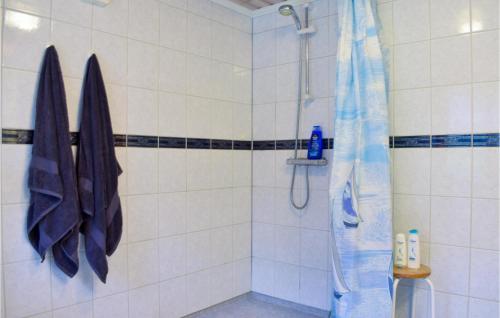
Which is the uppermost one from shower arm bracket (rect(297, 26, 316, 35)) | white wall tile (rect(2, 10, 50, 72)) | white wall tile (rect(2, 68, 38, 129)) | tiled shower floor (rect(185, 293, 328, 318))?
shower arm bracket (rect(297, 26, 316, 35))

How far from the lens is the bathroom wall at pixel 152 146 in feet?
6.00

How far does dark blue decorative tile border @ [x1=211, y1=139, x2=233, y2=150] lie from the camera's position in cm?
282

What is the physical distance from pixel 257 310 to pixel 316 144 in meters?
1.34

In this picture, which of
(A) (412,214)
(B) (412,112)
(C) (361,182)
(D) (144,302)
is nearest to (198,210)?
(D) (144,302)

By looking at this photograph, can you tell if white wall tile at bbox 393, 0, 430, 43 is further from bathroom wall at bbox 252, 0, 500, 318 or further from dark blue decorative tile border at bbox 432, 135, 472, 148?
dark blue decorative tile border at bbox 432, 135, 472, 148

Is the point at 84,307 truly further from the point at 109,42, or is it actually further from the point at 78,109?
the point at 109,42

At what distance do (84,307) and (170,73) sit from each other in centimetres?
153

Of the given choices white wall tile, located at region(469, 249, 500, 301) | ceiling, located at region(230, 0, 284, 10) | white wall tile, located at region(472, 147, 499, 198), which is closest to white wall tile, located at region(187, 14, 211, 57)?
ceiling, located at region(230, 0, 284, 10)

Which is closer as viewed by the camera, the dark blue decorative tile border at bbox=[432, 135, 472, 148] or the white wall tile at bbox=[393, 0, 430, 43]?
the dark blue decorative tile border at bbox=[432, 135, 472, 148]

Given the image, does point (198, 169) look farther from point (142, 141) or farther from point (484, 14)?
point (484, 14)

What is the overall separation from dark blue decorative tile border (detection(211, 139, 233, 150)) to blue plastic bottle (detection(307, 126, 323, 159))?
0.65 meters

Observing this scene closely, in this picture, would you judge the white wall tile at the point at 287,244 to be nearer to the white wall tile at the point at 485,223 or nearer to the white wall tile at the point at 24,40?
the white wall tile at the point at 485,223

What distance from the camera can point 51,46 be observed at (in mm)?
1903

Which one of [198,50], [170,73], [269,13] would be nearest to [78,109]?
[170,73]
